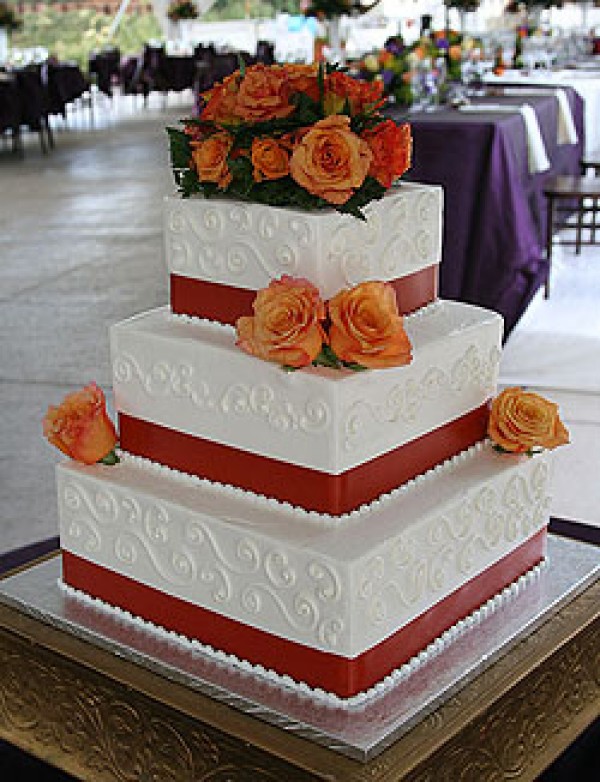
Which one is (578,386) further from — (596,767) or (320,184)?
(320,184)

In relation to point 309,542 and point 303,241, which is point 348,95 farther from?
point 309,542

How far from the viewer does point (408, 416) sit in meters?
1.41

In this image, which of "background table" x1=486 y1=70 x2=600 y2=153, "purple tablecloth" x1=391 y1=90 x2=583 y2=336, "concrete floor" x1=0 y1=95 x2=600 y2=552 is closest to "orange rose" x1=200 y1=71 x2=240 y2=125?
"concrete floor" x1=0 y1=95 x2=600 y2=552

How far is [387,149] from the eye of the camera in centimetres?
133

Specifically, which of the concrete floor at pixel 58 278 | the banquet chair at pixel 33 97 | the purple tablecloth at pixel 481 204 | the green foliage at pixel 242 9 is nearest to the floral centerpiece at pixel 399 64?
the purple tablecloth at pixel 481 204

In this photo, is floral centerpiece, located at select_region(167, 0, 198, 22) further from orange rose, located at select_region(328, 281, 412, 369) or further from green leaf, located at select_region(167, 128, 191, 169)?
orange rose, located at select_region(328, 281, 412, 369)

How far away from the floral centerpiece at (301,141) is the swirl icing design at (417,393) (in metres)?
0.22

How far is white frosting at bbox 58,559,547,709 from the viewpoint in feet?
4.33

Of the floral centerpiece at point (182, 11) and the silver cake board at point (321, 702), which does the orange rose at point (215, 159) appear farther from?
the floral centerpiece at point (182, 11)

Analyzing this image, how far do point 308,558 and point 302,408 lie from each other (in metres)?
0.17

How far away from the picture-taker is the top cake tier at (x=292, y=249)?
4.38 feet

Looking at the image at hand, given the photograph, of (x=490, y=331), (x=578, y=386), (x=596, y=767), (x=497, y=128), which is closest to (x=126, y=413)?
(x=490, y=331)

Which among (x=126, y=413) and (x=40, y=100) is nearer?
(x=126, y=413)

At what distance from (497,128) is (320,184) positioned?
10.2 ft
